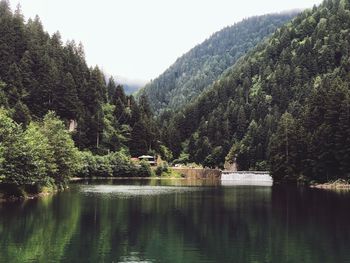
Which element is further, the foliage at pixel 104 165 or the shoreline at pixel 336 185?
the foliage at pixel 104 165

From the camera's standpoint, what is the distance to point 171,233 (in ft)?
152

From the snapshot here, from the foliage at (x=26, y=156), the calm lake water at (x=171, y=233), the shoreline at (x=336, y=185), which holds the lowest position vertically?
the calm lake water at (x=171, y=233)

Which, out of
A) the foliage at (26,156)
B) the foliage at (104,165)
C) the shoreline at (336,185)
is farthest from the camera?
the foliage at (104,165)

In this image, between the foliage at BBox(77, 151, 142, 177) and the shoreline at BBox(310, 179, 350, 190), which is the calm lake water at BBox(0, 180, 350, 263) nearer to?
the shoreline at BBox(310, 179, 350, 190)

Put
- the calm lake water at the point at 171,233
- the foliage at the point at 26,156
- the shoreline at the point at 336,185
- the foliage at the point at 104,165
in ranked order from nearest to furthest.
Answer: the calm lake water at the point at 171,233, the foliage at the point at 26,156, the shoreline at the point at 336,185, the foliage at the point at 104,165

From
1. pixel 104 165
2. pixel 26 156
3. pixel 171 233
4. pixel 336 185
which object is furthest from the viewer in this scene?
pixel 104 165

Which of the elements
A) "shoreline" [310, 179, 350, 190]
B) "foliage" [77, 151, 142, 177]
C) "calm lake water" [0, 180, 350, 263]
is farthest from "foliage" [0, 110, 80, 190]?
"foliage" [77, 151, 142, 177]

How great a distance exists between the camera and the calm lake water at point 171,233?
36.3m

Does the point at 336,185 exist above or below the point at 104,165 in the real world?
below

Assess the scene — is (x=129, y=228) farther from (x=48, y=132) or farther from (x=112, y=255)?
(x=48, y=132)

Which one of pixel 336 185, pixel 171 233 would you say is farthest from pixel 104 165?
pixel 171 233

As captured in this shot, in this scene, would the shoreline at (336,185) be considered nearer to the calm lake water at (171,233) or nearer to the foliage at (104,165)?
the calm lake water at (171,233)

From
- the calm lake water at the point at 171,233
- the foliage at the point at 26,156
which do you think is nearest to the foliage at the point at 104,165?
the foliage at the point at 26,156

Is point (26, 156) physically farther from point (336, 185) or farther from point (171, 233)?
point (336, 185)
